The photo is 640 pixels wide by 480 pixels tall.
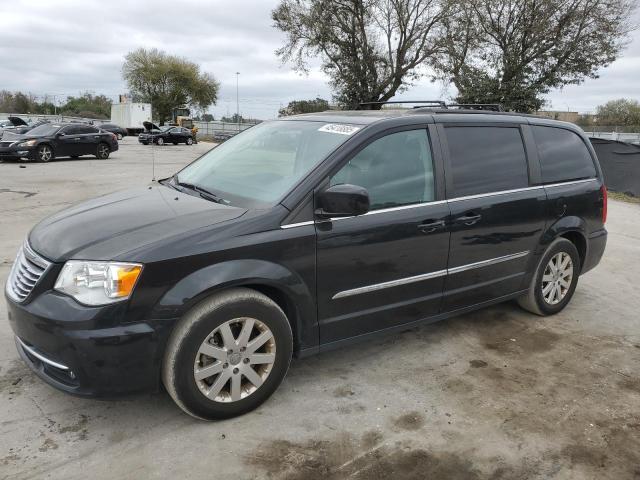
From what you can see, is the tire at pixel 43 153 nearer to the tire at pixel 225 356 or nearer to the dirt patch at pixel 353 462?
the tire at pixel 225 356

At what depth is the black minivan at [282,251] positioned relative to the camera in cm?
269

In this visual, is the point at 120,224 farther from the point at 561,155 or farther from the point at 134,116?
the point at 134,116

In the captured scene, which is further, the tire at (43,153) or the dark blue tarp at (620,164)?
the tire at (43,153)

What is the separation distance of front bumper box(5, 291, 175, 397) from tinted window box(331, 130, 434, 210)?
1.41 metres

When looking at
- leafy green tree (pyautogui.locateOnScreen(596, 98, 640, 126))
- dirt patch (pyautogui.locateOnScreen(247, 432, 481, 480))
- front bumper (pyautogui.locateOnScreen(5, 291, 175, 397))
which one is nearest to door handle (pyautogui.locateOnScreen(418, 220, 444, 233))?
dirt patch (pyautogui.locateOnScreen(247, 432, 481, 480))

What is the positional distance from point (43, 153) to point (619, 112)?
61868 mm

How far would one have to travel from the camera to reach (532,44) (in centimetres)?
2659

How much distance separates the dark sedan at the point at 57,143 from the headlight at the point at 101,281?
1828 centimetres

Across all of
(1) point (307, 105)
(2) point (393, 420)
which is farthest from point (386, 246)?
(1) point (307, 105)

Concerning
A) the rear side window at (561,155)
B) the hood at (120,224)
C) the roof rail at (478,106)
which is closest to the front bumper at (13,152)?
the hood at (120,224)

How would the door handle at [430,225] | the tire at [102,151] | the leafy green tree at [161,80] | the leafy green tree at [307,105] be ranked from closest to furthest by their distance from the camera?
the door handle at [430,225] → the tire at [102,151] → the leafy green tree at [307,105] → the leafy green tree at [161,80]

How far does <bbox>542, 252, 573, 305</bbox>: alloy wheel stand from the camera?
186 inches

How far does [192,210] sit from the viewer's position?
124 inches

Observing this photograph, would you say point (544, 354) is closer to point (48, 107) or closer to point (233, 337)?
point (233, 337)
